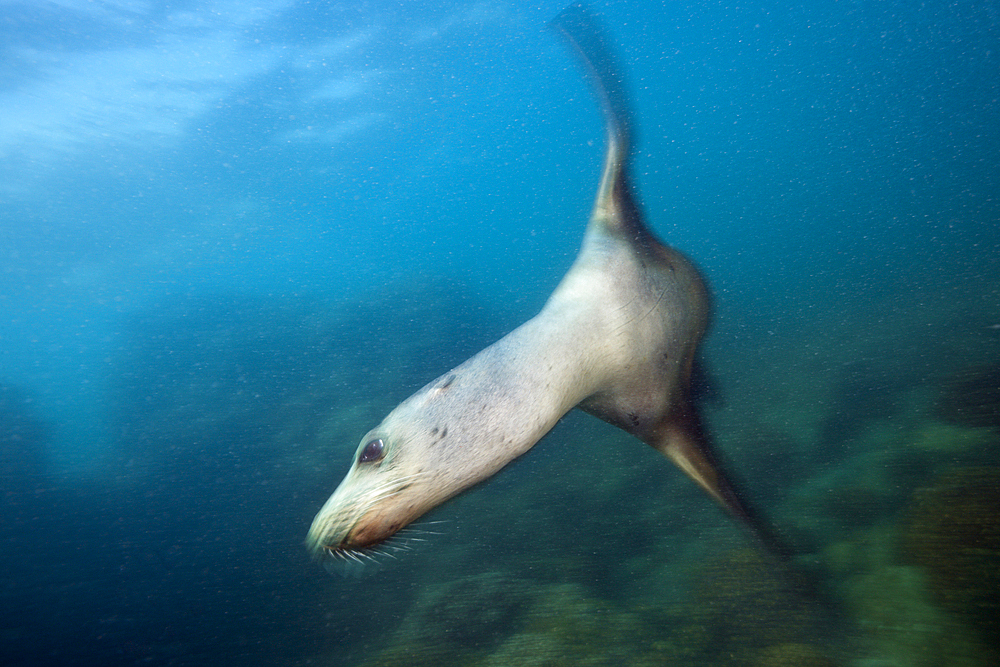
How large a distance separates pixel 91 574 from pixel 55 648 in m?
2.68

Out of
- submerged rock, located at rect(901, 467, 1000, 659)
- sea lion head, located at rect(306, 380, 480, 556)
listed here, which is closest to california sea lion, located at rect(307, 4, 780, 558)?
sea lion head, located at rect(306, 380, 480, 556)

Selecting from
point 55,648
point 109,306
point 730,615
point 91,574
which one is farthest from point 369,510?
point 109,306

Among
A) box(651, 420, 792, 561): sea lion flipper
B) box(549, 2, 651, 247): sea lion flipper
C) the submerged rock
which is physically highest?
box(549, 2, 651, 247): sea lion flipper

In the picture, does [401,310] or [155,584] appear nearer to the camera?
[155,584]

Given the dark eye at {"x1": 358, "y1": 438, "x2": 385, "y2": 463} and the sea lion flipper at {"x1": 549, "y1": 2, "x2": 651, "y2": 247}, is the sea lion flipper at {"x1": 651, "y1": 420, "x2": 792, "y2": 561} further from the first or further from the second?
the dark eye at {"x1": 358, "y1": 438, "x2": 385, "y2": 463}

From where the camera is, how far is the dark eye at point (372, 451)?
5.20 feet

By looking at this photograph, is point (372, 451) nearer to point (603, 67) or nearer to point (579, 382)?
point (579, 382)

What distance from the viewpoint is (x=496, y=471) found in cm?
168

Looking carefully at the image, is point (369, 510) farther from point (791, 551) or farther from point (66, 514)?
point (66, 514)

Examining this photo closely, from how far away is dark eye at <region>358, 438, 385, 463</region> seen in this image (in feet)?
5.20

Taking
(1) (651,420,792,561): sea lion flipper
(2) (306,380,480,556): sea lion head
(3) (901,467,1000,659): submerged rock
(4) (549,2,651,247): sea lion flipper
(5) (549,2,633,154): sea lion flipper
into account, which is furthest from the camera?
(5) (549,2,633,154): sea lion flipper

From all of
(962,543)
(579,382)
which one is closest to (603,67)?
(579,382)

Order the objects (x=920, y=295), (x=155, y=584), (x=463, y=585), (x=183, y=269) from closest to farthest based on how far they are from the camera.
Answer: (x=463, y=585)
(x=155, y=584)
(x=920, y=295)
(x=183, y=269)

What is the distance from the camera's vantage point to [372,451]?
1.60 m
